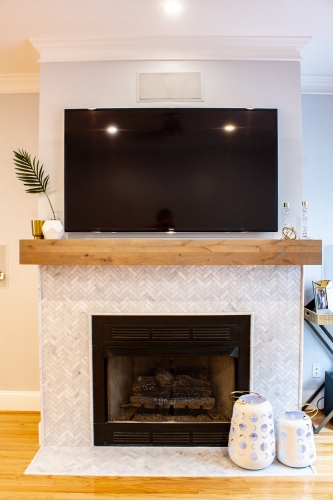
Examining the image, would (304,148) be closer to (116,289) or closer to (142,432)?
(116,289)

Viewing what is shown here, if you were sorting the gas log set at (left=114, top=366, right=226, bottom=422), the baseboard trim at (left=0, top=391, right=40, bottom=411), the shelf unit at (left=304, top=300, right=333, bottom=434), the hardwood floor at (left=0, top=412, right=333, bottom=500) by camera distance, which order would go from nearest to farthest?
1. the hardwood floor at (left=0, top=412, right=333, bottom=500)
2. the gas log set at (left=114, top=366, right=226, bottom=422)
3. the shelf unit at (left=304, top=300, right=333, bottom=434)
4. the baseboard trim at (left=0, top=391, right=40, bottom=411)

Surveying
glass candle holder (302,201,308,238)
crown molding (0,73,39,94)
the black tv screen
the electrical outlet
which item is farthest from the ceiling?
the electrical outlet

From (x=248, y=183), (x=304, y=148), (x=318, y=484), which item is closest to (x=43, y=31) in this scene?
(x=248, y=183)

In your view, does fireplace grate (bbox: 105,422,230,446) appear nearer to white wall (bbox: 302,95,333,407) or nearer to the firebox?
the firebox

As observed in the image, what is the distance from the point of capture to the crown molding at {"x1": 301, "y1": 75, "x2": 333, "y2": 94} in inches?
123

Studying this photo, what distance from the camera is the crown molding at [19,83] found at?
10.1 feet

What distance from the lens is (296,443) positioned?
7.71 feet

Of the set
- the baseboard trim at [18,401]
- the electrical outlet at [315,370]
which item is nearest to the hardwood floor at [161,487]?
the baseboard trim at [18,401]

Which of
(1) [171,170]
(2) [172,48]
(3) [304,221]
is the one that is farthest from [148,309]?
(2) [172,48]

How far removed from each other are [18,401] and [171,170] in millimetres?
2183

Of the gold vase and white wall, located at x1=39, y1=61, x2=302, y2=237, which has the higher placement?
white wall, located at x1=39, y1=61, x2=302, y2=237

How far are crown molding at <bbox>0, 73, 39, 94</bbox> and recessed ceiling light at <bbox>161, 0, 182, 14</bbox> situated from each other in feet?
4.27

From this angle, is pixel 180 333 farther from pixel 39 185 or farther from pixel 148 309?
pixel 39 185

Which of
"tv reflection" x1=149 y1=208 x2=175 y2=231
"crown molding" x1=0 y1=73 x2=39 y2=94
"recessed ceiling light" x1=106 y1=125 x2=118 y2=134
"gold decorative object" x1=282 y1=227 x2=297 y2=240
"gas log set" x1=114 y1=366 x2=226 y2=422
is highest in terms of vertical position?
"crown molding" x1=0 y1=73 x2=39 y2=94
